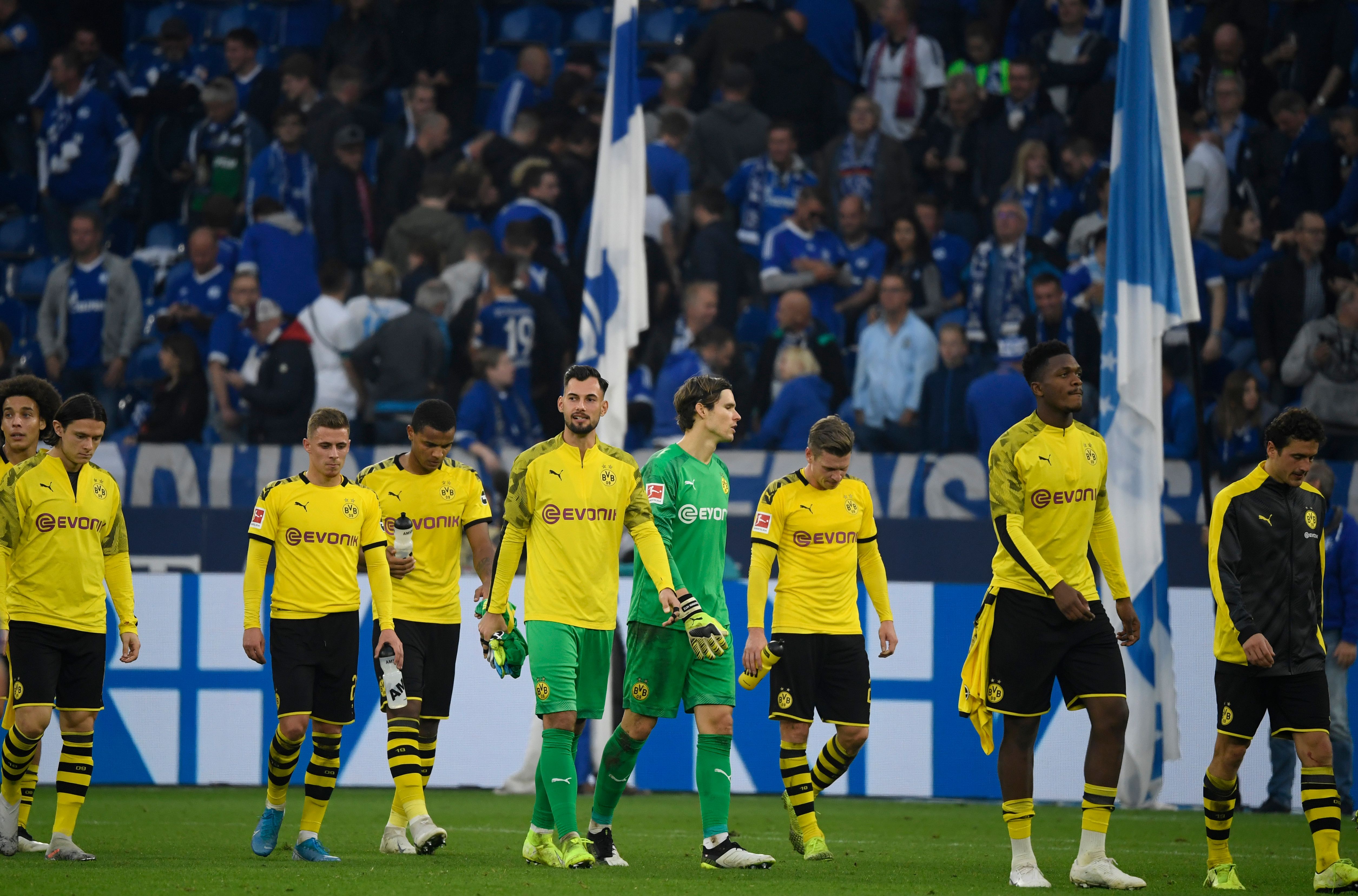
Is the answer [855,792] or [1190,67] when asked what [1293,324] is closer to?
[1190,67]

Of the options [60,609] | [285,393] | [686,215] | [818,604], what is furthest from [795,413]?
[60,609]

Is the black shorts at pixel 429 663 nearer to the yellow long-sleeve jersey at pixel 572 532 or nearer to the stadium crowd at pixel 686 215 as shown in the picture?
the yellow long-sleeve jersey at pixel 572 532

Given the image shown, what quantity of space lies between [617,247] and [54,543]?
600 centimetres

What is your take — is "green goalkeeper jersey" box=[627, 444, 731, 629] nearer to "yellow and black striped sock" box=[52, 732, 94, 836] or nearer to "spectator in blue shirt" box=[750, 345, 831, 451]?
"yellow and black striped sock" box=[52, 732, 94, 836]

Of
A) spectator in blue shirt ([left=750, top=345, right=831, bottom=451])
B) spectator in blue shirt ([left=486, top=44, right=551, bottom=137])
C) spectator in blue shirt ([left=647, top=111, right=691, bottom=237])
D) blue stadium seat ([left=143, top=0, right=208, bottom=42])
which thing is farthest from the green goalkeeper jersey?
blue stadium seat ([left=143, top=0, right=208, bottom=42])

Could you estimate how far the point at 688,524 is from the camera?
838cm

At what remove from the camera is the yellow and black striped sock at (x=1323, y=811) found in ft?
24.5

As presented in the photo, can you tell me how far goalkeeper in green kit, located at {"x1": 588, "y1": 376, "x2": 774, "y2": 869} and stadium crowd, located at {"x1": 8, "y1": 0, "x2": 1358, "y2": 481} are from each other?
265 inches

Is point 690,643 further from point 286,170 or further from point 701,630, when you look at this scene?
point 286,170

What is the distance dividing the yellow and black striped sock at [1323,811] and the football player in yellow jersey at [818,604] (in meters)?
2.31

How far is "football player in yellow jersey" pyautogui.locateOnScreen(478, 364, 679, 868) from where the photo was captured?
Result: 799 cm

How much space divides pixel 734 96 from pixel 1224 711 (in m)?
11.4

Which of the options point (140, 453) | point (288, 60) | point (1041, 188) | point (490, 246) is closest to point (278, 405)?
point (140, 453)

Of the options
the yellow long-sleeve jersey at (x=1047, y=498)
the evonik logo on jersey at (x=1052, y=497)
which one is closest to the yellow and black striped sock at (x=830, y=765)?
the yellow long-sleeve jersey at (x=1047, y=498)
